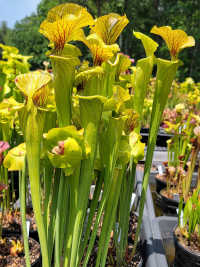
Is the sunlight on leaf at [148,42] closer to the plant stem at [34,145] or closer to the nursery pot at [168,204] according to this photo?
the plant stem at [34,145]

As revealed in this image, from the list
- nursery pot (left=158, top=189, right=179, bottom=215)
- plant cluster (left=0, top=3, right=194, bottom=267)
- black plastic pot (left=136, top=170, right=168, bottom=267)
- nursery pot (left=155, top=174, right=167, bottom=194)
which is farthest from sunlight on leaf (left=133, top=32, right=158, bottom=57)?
nursery pot (left=155, top=174, right=167, bottom=194)

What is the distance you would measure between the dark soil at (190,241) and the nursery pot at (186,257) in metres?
0.02

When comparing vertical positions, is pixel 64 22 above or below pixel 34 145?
above

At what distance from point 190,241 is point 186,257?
0.09 m

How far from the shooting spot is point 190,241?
41.8 inches

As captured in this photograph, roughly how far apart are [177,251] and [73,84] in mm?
939

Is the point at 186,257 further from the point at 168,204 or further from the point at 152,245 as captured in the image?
the point at 168,204

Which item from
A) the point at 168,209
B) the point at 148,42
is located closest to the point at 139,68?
the point at 148,42

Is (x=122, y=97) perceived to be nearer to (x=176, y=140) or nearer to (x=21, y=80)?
(x=21, y=80)

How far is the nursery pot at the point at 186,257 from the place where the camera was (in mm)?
973

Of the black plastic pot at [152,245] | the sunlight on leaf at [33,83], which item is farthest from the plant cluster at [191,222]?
the sunlight on leaf at [33,83]

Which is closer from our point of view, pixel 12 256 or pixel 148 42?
pixel 148 42

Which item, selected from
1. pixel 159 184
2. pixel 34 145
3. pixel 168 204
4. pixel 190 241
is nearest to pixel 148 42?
pixel 34 145

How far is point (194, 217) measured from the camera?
1037 mm
